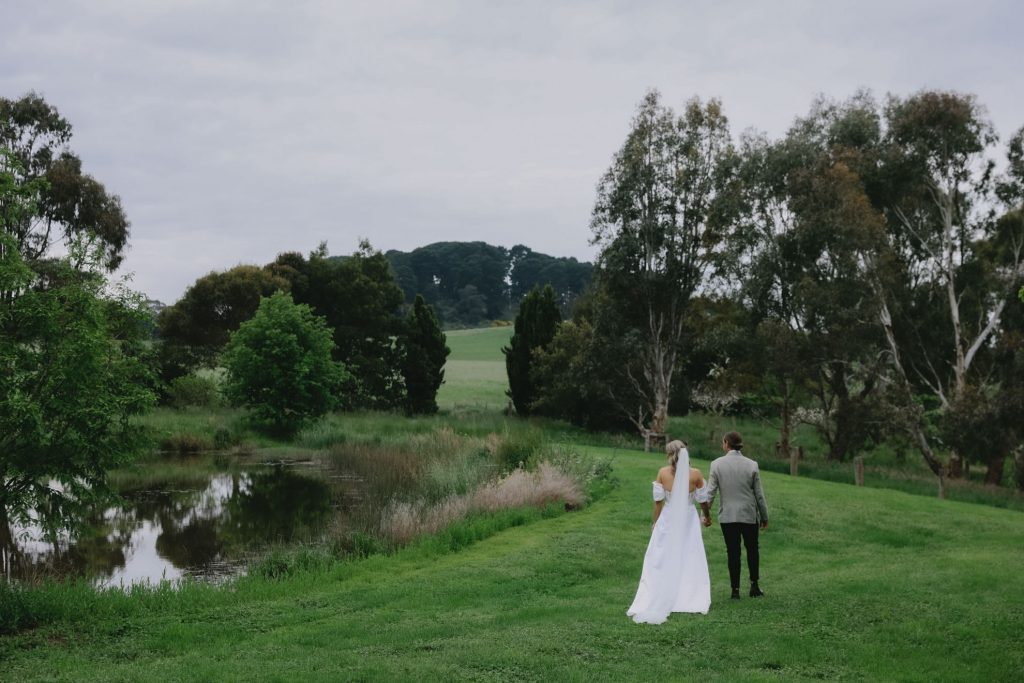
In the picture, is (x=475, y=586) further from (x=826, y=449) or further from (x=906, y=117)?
(x=826, y=449)

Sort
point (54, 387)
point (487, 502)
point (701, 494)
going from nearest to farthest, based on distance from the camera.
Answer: point (701, 494)
point (54, 387)
point (487, 502)

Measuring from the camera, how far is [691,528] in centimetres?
988

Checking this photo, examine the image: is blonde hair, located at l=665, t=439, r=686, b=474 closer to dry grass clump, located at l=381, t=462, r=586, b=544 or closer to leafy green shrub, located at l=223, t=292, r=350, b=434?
dry grass clump, located at l=381, t=462, r=586, b=544

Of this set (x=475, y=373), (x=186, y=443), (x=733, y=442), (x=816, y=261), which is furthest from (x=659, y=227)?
(x=475, y=373)

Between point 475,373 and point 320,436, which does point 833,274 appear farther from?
point 475,373

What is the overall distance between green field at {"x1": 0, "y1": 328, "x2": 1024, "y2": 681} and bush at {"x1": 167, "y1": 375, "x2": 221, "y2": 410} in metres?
33.4

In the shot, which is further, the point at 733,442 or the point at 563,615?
the point at 733,442

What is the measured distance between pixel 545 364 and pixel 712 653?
122ft

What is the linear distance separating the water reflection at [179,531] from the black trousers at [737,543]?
29.9 feet

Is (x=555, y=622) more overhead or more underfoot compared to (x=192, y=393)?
more overhead

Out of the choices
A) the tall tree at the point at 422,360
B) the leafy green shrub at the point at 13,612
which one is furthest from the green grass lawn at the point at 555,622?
the tall tree at the point at 422,360

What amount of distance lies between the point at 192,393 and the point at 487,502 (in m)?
33.0

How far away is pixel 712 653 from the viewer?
7.86 meters

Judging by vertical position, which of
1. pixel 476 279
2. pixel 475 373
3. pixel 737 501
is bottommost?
pixel 475 373
